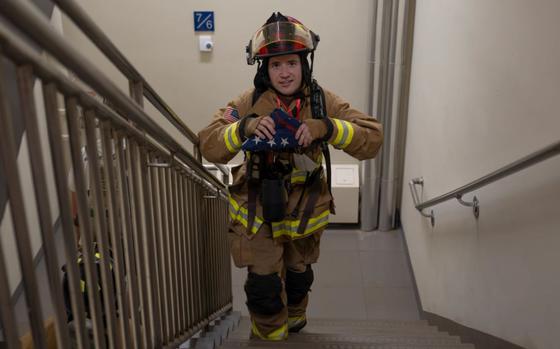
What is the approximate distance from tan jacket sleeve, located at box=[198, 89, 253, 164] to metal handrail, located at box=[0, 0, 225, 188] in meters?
0.48

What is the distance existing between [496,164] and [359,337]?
1096 millimetres

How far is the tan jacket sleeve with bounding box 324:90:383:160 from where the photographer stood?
6.21 feet

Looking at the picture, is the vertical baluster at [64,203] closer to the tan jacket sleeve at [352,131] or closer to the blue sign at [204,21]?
the tan jacket sleeve at [352,131]

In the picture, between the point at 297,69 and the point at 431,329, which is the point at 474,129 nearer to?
the point at 297,69

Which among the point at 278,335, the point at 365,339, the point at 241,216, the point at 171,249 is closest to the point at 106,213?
the point at 171,249

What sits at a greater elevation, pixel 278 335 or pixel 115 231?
pixel 115 231

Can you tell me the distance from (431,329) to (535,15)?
1.81 m

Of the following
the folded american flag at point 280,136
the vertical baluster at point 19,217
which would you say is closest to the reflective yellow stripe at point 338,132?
the folded american flag at point 280,136

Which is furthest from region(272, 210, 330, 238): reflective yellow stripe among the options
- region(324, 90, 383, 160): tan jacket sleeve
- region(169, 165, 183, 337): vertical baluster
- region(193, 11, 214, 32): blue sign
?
region(193, 11, 214, 32): blue sign

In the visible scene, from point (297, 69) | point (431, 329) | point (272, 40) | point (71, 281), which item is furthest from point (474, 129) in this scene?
point (71, 281)

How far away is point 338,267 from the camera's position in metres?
4.18

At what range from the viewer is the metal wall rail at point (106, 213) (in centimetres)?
78

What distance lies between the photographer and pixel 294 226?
2045mm

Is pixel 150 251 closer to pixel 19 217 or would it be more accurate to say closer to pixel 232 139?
pixel 232 139
